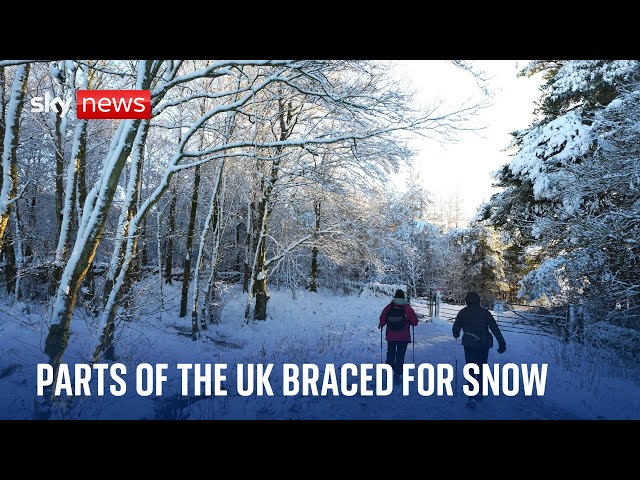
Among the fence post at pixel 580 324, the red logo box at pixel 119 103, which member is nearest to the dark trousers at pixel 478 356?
the fence post at pixel 580 324

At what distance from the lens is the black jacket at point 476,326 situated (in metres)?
4.67

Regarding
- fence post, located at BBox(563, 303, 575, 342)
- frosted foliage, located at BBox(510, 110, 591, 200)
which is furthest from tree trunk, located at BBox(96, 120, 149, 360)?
fence post, located at BBox(563, 303, 575, 342)

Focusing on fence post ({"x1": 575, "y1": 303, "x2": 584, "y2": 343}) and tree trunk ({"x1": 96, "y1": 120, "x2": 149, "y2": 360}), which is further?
fence post ({"x1": 575, "y1": 303, "x2": 584, "y2": 343})

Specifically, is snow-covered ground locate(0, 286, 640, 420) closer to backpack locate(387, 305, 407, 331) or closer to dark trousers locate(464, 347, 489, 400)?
dark trousers locate(464, 347, 489, 400)

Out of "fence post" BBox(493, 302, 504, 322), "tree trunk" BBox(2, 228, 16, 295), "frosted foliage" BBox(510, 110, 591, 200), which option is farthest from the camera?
"tree trunk" BBox(2, 228, 16, 295)

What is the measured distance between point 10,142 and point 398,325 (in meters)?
5.97

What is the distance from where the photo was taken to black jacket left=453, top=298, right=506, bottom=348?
467cm

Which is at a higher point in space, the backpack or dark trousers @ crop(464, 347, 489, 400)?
the backpack

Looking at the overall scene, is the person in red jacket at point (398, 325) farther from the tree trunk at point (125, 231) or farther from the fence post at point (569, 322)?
the tree trunk at point (125, 231)

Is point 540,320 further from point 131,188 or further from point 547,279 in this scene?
point 131,188

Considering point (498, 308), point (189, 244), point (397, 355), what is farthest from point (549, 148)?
point (189, 244)

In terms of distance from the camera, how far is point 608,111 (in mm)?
6082
